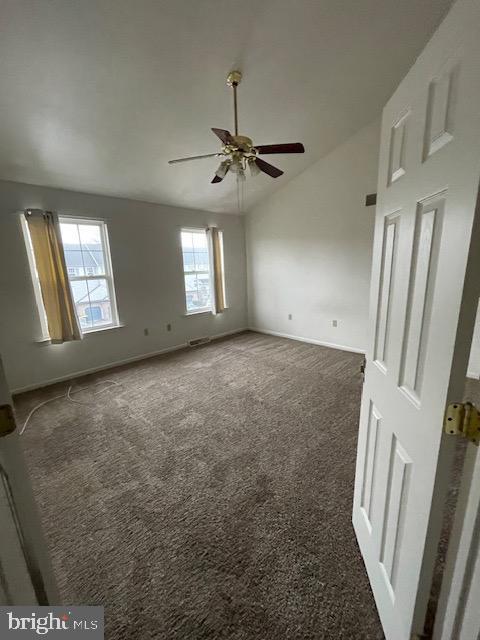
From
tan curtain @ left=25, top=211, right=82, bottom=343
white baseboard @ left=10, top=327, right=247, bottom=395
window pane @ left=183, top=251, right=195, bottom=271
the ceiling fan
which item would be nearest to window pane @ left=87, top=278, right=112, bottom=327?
tan curtain @ left=25, top=211, right=82, bottom=343

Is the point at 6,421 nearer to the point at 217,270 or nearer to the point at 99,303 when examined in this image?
the point at 99,303

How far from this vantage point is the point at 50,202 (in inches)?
123

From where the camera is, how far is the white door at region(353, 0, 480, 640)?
0.57 meters

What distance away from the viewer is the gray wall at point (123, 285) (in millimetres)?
2959

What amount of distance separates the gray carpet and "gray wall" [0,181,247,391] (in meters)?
0.64

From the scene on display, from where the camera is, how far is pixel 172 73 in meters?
2.09

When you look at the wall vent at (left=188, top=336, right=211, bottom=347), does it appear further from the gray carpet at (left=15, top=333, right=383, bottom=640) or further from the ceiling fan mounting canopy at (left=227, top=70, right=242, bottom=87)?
the ceiling fan mounting canopy at (left=227, top=70, right=242, bottom=87)

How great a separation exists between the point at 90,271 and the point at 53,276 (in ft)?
1.67

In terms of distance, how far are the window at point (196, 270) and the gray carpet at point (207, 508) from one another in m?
2.23

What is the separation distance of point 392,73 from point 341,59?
26.5 inches

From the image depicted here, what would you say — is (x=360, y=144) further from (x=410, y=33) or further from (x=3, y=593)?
(x=3, y=593)

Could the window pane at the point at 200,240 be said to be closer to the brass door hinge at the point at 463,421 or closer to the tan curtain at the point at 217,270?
the tan curtain at the point at 217,270

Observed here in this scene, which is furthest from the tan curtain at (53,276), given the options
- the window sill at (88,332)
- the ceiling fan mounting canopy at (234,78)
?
the ceiling fan mounting canopy at (234,78)

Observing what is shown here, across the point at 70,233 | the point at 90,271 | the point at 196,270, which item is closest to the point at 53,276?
the point at 90,271
